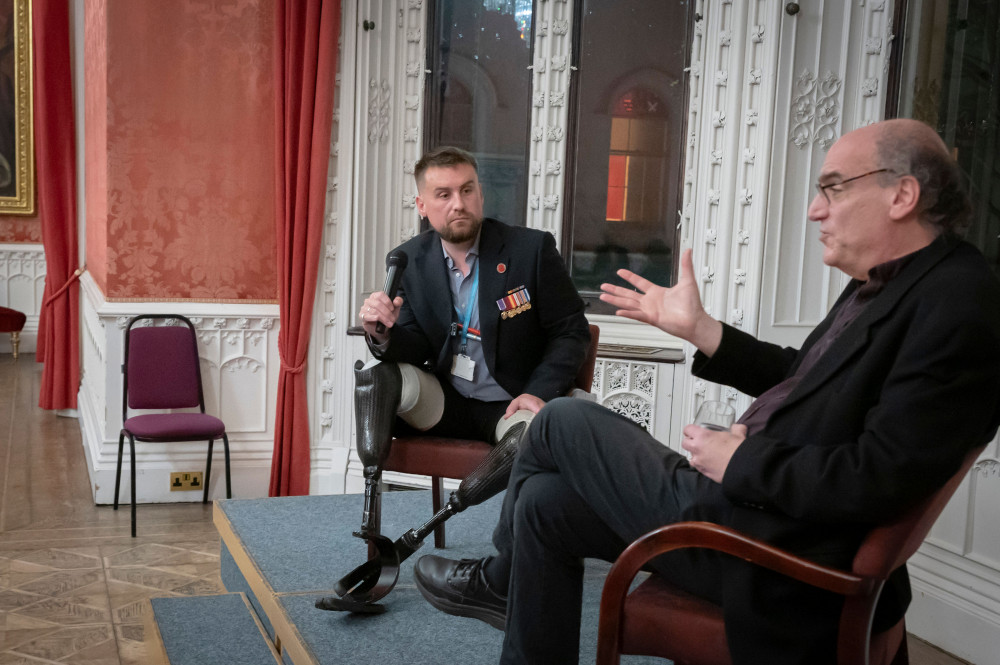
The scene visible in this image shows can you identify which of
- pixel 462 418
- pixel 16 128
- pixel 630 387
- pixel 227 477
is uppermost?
pixel 16 128

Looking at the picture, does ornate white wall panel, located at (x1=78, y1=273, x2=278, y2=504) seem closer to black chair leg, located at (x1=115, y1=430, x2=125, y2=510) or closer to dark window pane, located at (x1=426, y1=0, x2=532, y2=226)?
black chair leg, located at (x1=115, y1=430, x2=125, y2=510)

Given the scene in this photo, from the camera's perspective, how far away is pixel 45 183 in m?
5.73

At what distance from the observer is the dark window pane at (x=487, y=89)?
4.31m

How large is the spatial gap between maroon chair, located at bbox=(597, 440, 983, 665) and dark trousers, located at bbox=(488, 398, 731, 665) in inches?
3.7

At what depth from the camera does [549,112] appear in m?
4.29

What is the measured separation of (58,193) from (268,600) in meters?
4.19

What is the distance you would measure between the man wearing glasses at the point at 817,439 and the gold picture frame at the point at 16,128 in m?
7.69

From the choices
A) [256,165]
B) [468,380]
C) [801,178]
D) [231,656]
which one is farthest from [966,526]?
[256,165]

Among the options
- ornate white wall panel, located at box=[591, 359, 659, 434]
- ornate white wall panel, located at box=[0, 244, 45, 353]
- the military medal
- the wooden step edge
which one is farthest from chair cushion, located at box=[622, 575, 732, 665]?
ornate white wall panel, located at box=[0, 244, 45, 353]

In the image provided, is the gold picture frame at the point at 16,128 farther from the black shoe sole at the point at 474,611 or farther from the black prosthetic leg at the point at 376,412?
the black shoe sole at the point at 474,611

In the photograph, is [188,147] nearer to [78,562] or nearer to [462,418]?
[78,562]

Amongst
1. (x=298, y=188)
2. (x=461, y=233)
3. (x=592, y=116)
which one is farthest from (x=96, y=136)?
(x=461, y=233)

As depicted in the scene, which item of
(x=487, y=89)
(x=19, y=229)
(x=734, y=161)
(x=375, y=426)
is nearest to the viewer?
(x=375, y=426)

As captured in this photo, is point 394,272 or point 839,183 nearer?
point 839,183
